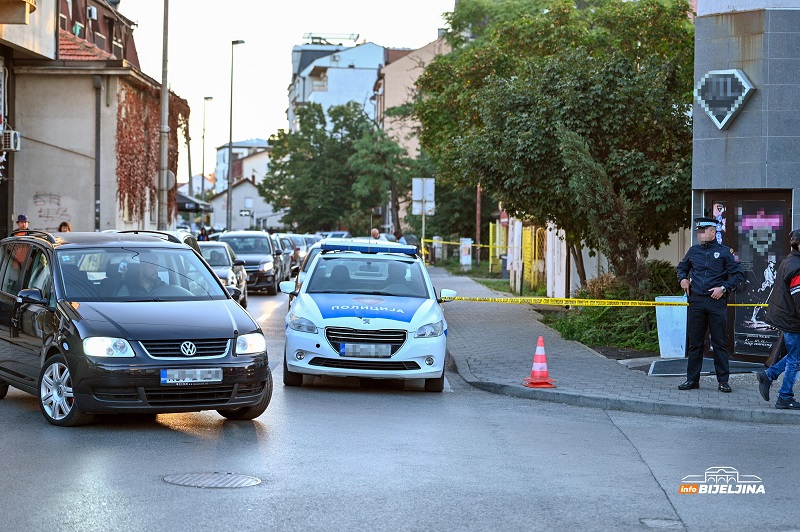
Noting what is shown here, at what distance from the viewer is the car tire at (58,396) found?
941 cm

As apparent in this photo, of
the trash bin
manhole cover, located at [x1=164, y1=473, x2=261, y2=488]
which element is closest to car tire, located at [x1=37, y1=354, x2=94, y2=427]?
manhole cover, located at [x1=164, y1=473, x2=261, y2=488]

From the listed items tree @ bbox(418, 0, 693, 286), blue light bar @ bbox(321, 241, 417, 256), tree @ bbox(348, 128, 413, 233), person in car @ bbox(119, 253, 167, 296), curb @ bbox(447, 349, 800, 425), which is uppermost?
tree @ bbox(348, 128, 413, 233)

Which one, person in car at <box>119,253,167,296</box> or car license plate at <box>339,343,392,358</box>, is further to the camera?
car license plate at <box>339,343,392,358</box>

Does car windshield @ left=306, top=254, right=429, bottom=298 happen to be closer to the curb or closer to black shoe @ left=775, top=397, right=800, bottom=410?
the curb

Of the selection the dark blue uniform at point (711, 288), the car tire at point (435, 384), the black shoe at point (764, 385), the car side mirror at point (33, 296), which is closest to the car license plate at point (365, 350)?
the car tire at point (435, 384)

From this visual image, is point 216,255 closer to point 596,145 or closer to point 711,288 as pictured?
point 596,145

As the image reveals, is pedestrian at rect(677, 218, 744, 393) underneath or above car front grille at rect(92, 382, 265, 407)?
above

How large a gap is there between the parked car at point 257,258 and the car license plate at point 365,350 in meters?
18.7

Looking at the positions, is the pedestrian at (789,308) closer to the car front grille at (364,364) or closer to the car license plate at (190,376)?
the car front grille at (364,364)

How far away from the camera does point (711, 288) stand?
12.4 m

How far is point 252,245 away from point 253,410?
2289 centimetres

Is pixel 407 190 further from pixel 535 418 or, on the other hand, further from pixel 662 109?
pixel 535 418

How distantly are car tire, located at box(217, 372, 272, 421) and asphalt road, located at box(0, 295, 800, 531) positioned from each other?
123 millimetres

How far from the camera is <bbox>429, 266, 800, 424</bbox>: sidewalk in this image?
11.7 meters
